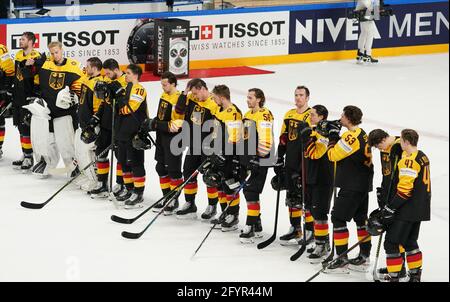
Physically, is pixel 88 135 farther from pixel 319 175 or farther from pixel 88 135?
pixel 319 175

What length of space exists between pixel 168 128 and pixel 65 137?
7.09 ft

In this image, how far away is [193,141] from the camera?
10258 mm

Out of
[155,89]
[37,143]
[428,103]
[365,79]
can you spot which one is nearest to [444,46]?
[365,79]

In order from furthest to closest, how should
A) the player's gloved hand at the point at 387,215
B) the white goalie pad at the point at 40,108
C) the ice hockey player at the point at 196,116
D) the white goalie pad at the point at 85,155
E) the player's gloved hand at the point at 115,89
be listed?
the white goalie pad at the point at 40,108
the white goalie pad at the point at 85,155
the player's gloved hand at the point at 115,89
the ice hockey player at the point at 196,116
the player's gloved hand at the point at 387,215

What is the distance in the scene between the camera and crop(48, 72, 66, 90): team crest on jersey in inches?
470

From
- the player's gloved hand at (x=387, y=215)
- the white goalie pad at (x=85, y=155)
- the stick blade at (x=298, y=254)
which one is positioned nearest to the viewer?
the player's gloved hand at (x=387, y=215)

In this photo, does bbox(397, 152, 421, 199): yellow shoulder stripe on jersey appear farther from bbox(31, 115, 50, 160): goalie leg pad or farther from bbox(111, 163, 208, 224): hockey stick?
bbox(31, 115, 50, 160): goalie leg pad

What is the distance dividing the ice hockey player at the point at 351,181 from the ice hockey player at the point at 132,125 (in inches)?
100

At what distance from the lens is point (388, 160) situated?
28.0 ft

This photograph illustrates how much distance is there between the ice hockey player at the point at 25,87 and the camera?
40.7 ft

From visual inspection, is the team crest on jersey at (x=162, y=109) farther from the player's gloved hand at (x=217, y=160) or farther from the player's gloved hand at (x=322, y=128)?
the player's gloved hand at (x=322, y=128)

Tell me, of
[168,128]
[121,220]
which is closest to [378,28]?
[168,128]

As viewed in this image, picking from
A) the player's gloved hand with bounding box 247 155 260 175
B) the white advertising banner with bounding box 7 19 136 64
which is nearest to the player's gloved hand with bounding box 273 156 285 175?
the player's gloved hand with bounding box 247 155 260 175

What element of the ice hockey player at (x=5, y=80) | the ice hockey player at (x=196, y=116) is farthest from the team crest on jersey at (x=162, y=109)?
the ice hockey player at (x=5, y=80)
